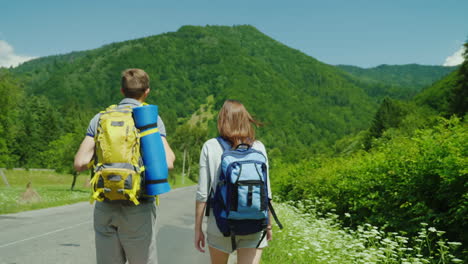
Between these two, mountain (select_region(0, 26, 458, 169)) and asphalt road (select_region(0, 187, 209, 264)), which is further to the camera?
mountain (select_region(0, 26, 458, 169))

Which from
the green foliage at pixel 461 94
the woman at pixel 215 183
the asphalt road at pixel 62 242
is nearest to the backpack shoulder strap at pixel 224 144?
the woman at pixel 215 183

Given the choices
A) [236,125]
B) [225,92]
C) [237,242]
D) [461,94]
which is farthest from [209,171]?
[225,92]

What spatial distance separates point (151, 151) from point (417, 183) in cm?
532

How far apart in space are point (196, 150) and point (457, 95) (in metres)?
54.7

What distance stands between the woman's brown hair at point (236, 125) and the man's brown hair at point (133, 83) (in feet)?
2.10

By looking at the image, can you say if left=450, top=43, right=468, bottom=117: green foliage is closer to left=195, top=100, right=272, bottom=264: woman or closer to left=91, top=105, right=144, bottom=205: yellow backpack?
left=195, top=100, right=272, bottom=264: woman

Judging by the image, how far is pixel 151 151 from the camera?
114 inches

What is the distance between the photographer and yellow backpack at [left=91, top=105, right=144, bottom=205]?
9.17 ft

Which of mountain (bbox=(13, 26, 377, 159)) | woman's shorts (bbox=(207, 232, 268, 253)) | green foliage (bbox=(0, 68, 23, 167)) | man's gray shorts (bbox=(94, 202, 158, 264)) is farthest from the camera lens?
mountain (bbox=(13, 26, 377, 159))

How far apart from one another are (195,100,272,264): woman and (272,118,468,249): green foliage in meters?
3.56

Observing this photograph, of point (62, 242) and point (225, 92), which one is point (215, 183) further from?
point (225, 92)

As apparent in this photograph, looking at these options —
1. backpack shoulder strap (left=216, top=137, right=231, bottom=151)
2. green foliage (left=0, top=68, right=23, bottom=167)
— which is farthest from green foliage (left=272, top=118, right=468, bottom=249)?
green foliage (left=0, top=68, right=23, bottom=167)

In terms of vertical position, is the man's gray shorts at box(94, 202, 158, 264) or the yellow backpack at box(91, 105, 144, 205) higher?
the yellow backpack at box(91, 105, 144, 205)

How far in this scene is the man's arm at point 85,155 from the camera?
2.92 meters
